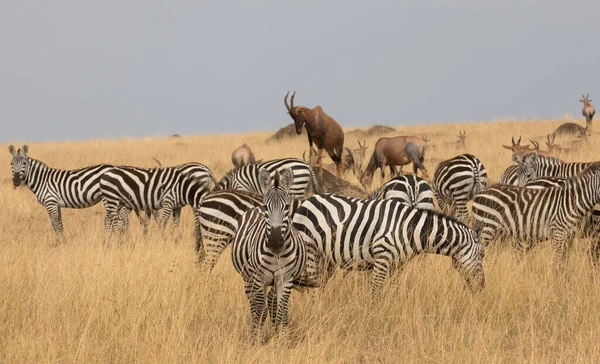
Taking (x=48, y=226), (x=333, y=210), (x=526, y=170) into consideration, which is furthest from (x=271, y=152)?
(x=333, y=210)

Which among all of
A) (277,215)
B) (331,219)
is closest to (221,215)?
(331,219)

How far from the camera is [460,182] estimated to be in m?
12.7

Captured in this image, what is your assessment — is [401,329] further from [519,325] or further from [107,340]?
[107,340]

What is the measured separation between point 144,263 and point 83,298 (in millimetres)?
1562

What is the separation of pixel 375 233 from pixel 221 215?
1987mm

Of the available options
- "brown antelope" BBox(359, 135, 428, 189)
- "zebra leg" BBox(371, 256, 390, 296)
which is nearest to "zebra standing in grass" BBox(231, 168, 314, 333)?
"zebra leg" BBox(371, 256, 390, 296)

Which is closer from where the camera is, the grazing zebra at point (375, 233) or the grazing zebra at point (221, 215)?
the grazing zebra at point (375, 233)

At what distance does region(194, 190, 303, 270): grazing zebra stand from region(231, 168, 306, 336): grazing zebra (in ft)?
5.68

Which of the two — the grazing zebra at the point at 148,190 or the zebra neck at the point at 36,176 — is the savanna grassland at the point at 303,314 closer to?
the grazing zebra at the point at 148,190

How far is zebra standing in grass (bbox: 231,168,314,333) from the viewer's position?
17.3ft

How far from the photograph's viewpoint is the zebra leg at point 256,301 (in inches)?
232

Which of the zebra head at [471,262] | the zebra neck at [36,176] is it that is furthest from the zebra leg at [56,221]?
the zebra head at [471,262]

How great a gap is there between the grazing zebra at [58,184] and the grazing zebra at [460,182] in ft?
20.2

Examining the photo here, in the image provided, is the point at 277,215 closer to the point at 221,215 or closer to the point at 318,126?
the point at 221,215
